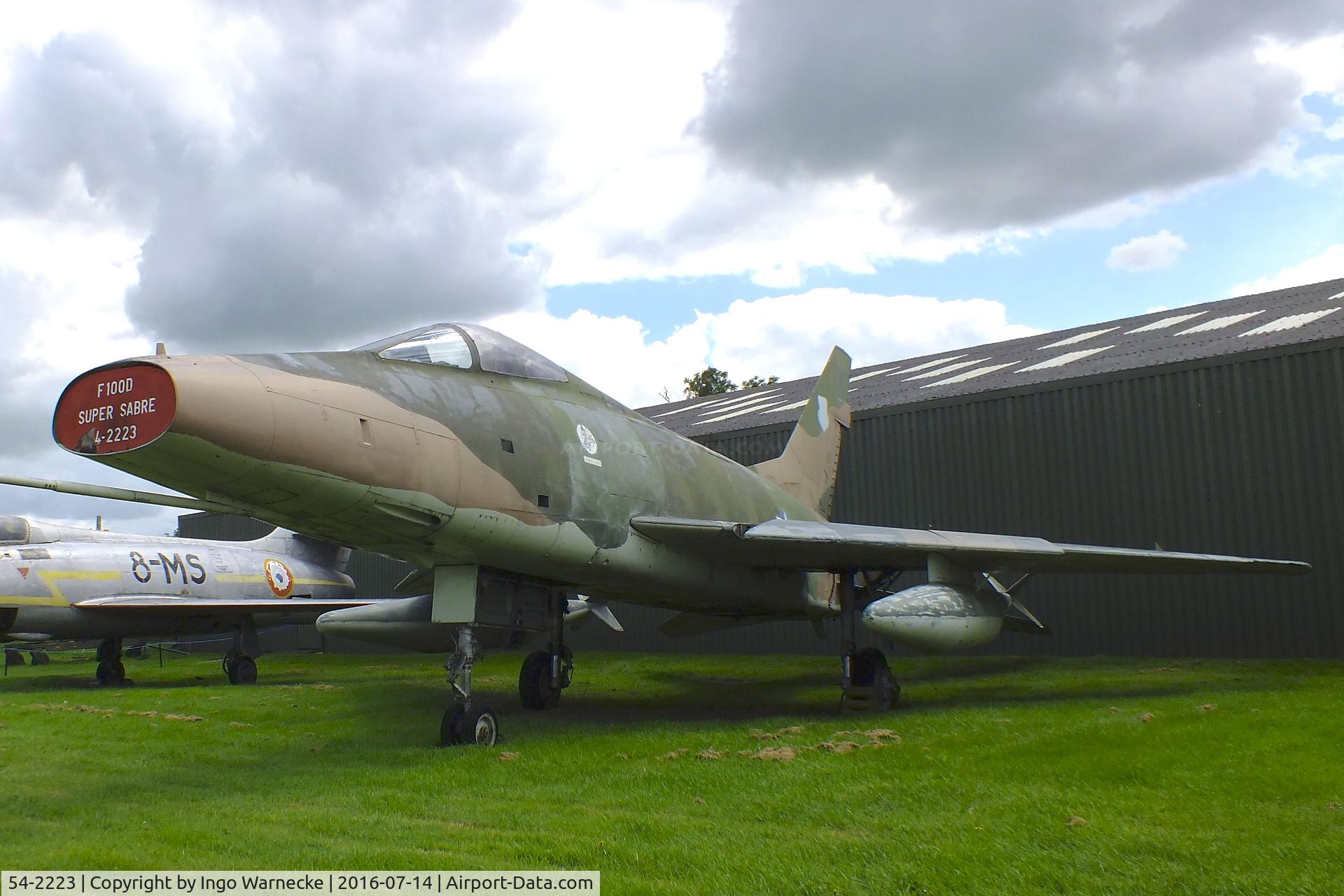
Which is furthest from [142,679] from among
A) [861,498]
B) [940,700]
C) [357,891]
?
[357,891]

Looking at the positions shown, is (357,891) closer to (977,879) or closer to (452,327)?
(977,879)

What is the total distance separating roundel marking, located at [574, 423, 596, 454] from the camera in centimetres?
818

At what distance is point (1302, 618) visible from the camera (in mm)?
12242

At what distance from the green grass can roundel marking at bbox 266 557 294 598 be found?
8816 mm

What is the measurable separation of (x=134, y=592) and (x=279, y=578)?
9.56ft

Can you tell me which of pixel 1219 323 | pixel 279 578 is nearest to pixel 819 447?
pixel 1219 323

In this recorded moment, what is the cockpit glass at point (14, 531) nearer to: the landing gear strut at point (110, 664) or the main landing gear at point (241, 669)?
the landing gear strut at point (110, 664)

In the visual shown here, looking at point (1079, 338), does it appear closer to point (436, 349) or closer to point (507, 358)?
point (507, 358)

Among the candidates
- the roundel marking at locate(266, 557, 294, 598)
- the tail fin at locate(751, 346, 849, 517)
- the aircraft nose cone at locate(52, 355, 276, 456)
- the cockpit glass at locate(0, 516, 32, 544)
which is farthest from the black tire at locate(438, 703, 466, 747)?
the roundel marking at locate(266, 557, 294, 598)

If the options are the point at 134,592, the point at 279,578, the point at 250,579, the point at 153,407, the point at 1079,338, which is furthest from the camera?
the point at 1079,338

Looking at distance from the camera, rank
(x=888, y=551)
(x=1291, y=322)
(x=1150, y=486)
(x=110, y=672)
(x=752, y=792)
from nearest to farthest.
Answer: (x=752, y=792) → (x=888, y=551) → (x=1150, y=486) → (x=1291, y=322) → (x=110, y=672)

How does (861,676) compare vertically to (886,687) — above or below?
above

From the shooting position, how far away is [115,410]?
524cm

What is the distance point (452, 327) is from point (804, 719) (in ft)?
15.7
